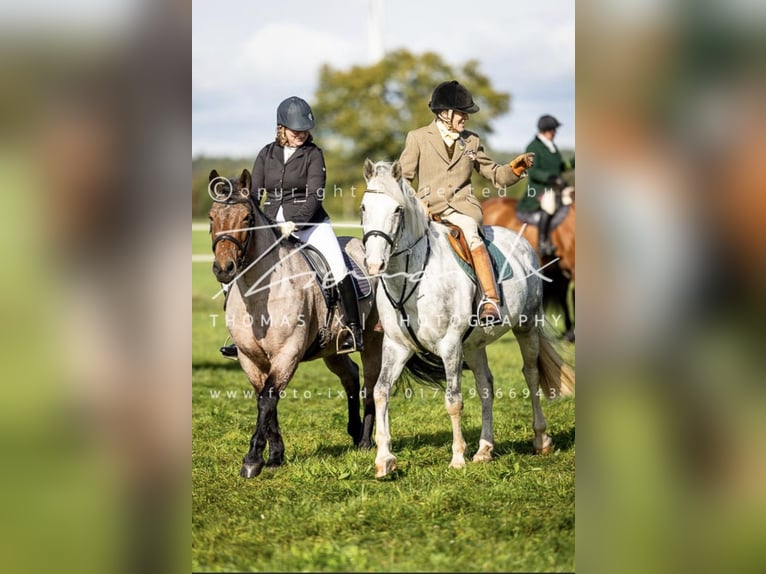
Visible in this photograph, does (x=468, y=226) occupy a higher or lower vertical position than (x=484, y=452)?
higher

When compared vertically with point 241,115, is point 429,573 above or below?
below

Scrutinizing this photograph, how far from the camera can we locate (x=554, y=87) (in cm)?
2498

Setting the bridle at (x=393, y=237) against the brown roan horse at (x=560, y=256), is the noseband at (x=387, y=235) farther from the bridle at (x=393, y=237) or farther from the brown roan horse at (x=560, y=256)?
the brown roan horse at (x=560, y=256)

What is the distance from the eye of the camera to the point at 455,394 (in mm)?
6371

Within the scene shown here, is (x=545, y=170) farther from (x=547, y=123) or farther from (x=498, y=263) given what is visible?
(x=498, y=263)

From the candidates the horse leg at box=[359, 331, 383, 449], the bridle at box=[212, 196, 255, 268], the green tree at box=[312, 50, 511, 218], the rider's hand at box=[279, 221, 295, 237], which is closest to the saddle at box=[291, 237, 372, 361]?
the rider's hand at box=[279, 221, 295, 237]

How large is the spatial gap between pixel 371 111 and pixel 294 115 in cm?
2309

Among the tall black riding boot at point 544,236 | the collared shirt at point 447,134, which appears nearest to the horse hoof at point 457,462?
the collared shirt at point 447,134

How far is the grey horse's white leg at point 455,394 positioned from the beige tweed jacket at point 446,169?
107 cm

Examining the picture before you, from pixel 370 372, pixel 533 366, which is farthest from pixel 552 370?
pixel 370 372

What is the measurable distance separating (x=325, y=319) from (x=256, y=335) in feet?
2.00

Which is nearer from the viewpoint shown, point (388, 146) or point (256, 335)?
point (256, 335)
